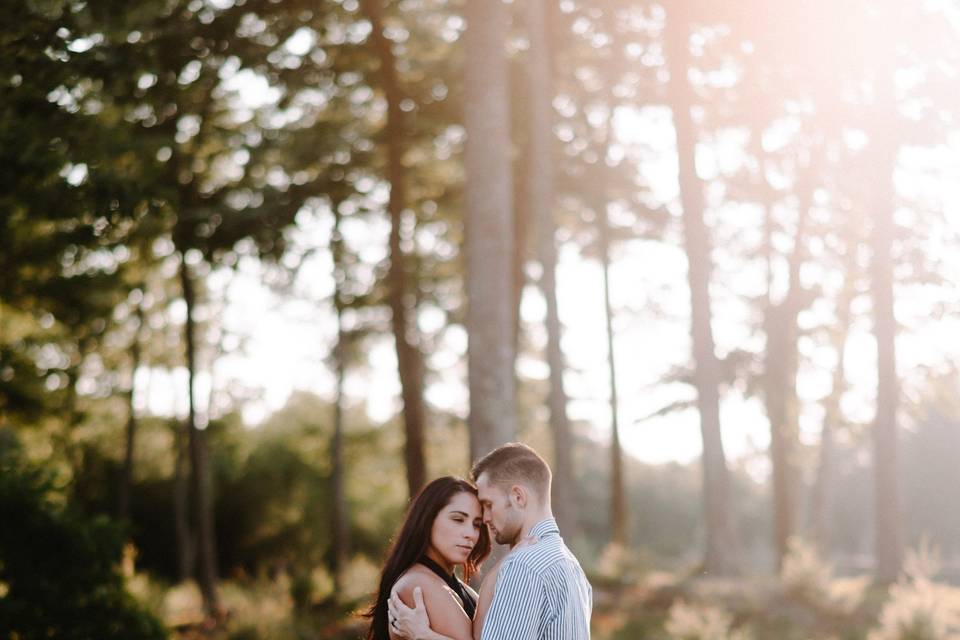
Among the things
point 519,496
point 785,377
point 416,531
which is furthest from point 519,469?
point 785,377

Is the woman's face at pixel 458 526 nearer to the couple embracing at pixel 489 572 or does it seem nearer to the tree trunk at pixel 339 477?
the couple embracing at pixel 489 572

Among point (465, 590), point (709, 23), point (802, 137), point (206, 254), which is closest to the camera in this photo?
point (465, 590)

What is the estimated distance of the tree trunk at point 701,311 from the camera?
64.5 ft

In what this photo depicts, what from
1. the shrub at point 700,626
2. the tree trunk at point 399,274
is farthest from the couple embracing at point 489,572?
the tree trunk at point 399,274

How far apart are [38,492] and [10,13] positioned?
5296 millimetres

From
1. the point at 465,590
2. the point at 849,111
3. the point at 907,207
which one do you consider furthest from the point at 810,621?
the point at 465,590

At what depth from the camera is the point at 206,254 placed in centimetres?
1609

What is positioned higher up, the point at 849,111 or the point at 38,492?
the point at 849,111

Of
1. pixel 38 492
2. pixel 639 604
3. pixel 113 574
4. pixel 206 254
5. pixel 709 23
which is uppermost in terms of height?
pixel 709 23

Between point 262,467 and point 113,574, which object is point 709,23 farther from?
point 262,467

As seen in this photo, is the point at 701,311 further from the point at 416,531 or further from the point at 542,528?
the point at 542,528

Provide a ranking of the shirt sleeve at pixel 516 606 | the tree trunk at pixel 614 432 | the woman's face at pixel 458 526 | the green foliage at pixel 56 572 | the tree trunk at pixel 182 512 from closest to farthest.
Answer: the shirt sleeve at pixel 516 606, the woman's face at pixel 458 526, the green foliage at pixel 56 572, the tree trunk at pixel 614 432, the tree trunk at pixel 182 512

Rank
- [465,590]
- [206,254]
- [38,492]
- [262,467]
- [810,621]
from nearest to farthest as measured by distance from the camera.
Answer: [465,590] < [38,492] < [206,254] < [810,621] < [262,467]

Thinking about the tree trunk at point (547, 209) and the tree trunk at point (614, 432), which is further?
the tree trunk at point (614, 432)
